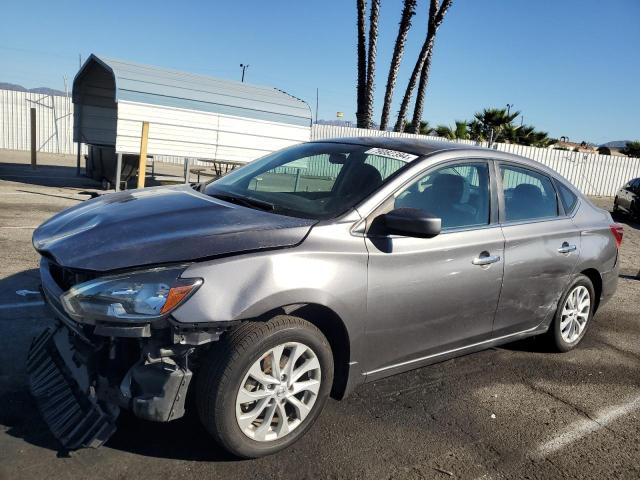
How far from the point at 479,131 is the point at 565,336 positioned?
2394cm

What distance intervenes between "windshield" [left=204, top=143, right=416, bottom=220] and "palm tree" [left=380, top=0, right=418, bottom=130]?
17.9 m

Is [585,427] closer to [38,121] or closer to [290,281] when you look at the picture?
[290,281]

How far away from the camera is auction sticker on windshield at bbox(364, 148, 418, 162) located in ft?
12.0

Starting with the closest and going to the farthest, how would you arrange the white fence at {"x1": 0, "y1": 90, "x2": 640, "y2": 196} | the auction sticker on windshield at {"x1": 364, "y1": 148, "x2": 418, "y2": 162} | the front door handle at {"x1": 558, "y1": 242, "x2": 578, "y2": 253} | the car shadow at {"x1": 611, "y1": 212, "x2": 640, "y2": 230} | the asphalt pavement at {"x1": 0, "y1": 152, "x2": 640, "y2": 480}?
the asphalt pavement at {"x1": 0, "y1": 152, "x2": 640, "y2": 480} → the auction sticker on windshield at {"x1": 364, "y1": 148, "x2": 418, "y2": 162} → the front door handle at {"x1": 558, "y1": 242, "x2": 578, "y2": 253} → the car shadow at {"x1": 611, "y1": 212, "x2": 640, "y2": 230} → the white fence at {"x1": 0, "y1": 90, "x2": 640, "y2": 196}

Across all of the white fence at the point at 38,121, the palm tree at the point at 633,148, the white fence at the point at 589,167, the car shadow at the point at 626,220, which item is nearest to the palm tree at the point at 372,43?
the white fence at the point at 589,167

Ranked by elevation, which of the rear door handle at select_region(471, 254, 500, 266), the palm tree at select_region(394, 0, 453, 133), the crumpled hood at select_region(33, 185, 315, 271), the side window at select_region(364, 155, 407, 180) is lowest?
the rear door handle at select_region(471, 254, 500, 266)

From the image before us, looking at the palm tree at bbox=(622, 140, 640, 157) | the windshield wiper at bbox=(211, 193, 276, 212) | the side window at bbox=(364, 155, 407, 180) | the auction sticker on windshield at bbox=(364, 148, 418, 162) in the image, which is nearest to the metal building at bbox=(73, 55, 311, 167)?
the windshield wiper at bbox=(211, 193, 276, 212)

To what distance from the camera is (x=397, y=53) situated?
68.8 ft

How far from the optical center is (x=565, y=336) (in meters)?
4.75

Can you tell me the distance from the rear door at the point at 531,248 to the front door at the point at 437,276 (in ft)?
0.48

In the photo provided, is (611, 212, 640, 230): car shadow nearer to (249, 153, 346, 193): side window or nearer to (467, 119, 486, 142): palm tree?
(467, 119, 486, 142): palm tree

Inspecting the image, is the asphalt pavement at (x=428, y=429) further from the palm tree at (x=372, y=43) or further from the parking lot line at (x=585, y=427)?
the palm tree at (x=372, y=43)

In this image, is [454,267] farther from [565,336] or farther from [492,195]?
[565,336]

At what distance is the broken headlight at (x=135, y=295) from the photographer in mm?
2570
